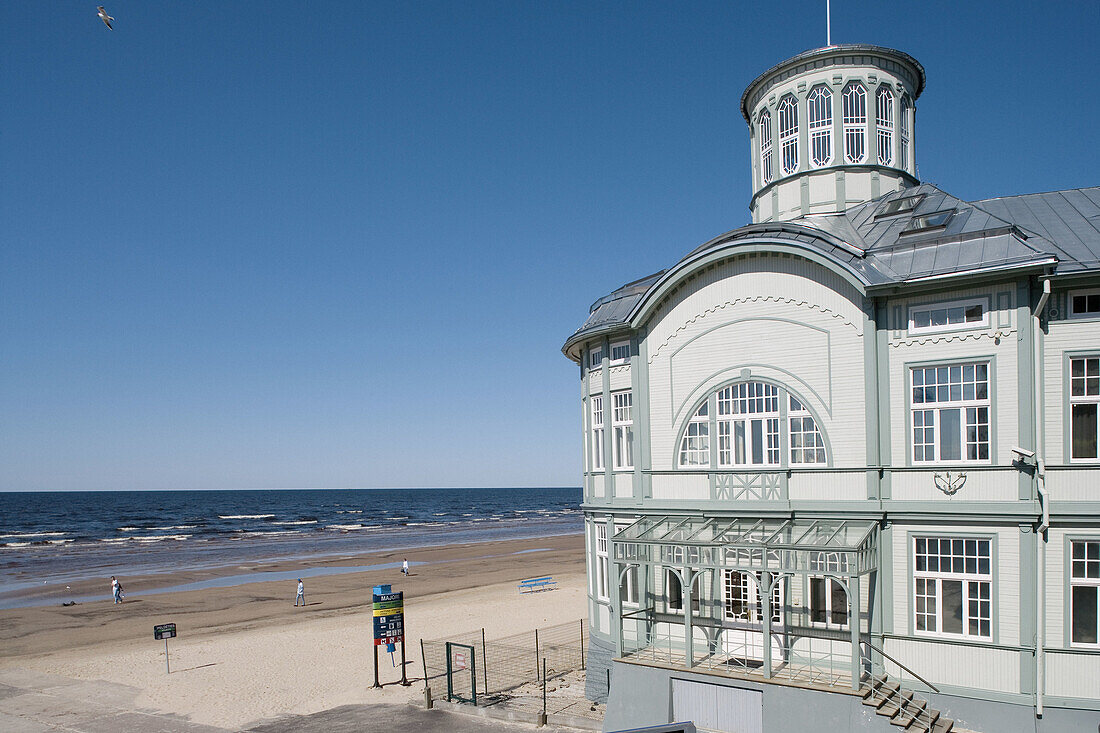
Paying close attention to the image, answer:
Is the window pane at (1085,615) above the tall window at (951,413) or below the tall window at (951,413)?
below

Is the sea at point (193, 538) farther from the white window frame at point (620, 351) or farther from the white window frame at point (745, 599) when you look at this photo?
the white window frame at point (745, 599)

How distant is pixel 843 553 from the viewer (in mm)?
14875

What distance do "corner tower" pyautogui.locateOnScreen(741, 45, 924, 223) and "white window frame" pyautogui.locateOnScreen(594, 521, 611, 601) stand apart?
8.69 m

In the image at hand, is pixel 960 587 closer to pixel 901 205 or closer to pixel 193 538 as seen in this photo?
pixel 901 205

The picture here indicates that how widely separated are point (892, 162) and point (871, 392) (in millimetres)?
7559

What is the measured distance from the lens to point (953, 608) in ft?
48.5

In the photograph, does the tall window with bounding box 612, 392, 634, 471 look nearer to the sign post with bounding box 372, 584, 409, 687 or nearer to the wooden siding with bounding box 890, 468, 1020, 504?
the wooden siding with bounding box 890, 468, 1020, 504

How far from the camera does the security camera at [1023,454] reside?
14.0m

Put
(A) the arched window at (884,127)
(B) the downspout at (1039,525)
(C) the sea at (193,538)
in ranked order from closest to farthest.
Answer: (B) the downspout at (1039,525)
(A) the arched window at (884,127)
(C) the sea at (193,538)

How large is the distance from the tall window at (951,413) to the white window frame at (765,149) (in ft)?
26.2

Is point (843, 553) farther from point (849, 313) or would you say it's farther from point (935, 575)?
point (849, 313)

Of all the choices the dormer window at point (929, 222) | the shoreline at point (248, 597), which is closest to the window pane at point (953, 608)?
the dormer window at point (929, 222)

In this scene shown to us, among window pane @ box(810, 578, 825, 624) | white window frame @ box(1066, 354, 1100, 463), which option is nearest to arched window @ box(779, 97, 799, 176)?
white window frame @ box(1066, 354, 1100, 463)

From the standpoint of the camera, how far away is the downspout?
1397 centimetres
